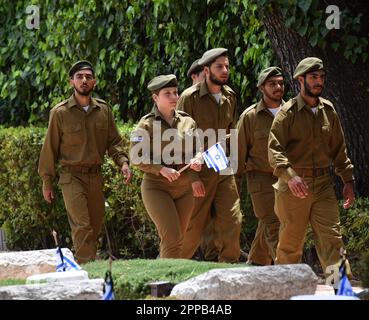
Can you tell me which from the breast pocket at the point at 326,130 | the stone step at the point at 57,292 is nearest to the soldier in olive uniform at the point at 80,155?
the breast pocket at the point at 326,130

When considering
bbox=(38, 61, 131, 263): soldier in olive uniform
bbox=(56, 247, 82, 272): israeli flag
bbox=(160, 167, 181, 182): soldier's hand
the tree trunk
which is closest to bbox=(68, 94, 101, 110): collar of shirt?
bbox=(38, 61, 131, 263): soldier in olive uniform

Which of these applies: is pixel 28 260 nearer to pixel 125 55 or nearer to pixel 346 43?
pixel 346 43

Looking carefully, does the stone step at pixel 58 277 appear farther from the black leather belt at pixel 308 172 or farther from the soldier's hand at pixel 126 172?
the soldier's hand at pixel 126 172

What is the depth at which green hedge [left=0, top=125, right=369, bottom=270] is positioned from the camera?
1388cm

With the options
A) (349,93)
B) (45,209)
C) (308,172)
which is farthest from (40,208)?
(308,172)

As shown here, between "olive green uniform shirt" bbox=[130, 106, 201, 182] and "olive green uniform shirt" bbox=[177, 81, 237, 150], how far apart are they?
0.38 meters

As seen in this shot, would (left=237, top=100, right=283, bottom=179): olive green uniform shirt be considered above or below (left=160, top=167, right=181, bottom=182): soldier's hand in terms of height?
above

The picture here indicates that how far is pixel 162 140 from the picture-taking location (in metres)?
11.2

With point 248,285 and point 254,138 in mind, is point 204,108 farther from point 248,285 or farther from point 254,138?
point 248,285

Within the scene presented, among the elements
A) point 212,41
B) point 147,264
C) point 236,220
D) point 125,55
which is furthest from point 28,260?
point 125,55

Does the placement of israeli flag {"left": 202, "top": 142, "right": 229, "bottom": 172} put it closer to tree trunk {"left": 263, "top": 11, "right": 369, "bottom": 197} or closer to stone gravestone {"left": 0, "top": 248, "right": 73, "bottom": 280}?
tree trunk {"left": 263, "top": 11, "right": 369, "bottom": 197}

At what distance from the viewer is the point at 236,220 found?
38.5 feet
